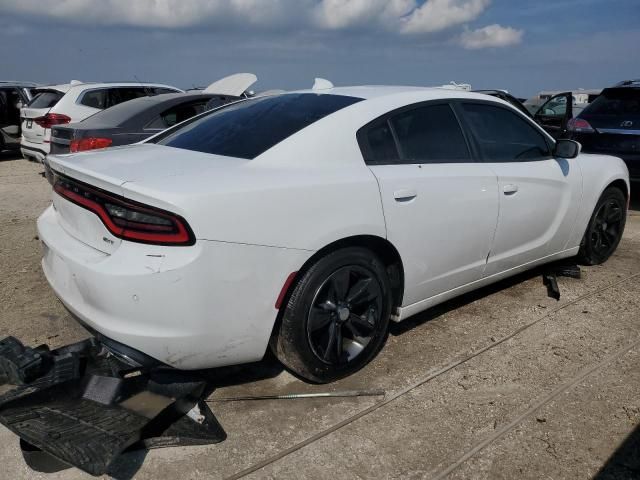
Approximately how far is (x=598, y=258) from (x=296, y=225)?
345cm

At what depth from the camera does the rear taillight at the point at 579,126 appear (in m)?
7.97

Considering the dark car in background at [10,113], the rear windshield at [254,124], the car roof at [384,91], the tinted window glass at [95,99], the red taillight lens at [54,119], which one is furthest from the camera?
the dark car in background at [10,113]

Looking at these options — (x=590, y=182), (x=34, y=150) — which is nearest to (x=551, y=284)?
(x=590, y=182)

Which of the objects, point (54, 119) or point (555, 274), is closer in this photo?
point (555, 274)

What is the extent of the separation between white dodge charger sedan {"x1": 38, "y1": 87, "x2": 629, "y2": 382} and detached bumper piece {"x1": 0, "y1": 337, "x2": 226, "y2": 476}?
0.20 metres

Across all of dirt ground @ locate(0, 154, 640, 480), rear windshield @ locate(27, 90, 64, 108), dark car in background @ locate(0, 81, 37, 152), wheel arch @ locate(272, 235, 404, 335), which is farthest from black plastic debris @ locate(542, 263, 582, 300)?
dark car in background @ locate(0, 81, 37, 152)

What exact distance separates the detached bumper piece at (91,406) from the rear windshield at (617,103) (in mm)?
7172

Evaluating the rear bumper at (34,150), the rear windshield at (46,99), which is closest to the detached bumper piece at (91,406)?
the rear bumper at (34,150)

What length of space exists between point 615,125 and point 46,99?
927 centimetres

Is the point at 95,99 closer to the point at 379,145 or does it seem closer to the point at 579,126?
the point at 579,126

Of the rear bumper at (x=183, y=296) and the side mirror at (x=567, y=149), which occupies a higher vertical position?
the side mirror at (x=567, y=149)

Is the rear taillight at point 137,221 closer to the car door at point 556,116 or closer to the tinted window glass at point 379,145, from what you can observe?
the tinted window glass at point 379,145

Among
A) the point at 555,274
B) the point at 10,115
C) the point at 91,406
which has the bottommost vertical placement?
the point at 10,115

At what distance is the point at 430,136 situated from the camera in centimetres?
349
